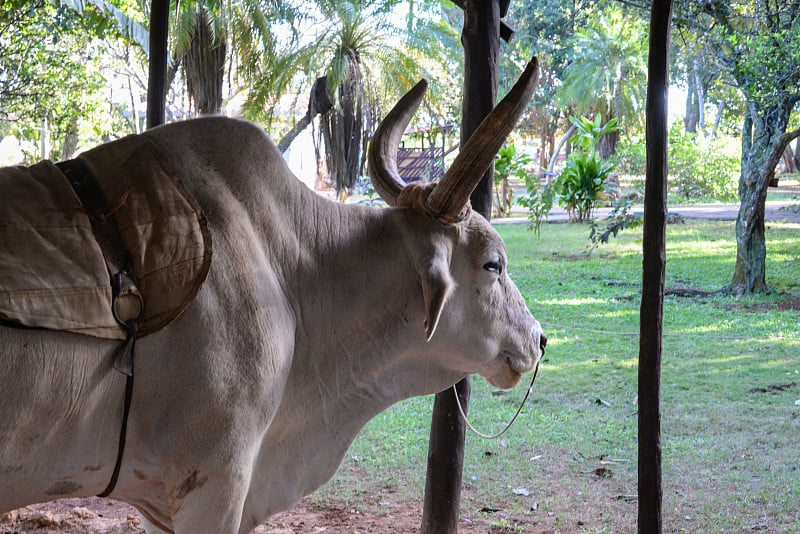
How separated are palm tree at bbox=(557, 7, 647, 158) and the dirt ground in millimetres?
28340

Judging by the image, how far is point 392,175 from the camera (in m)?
3.30

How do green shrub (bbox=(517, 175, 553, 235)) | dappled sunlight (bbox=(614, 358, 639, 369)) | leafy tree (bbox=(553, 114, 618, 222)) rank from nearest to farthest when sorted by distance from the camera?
dappled sunlight (bbox=(614, 358, 639, 369))
leafy tree (bbox=(553, 114, 618, 222))
green shrub (bbox=(517, 175, 553, 235))

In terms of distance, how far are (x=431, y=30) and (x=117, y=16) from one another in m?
8.51

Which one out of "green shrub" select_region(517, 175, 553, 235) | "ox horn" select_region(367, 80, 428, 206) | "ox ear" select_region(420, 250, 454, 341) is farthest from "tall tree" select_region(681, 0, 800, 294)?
"ox ear" select_region(420, 250, 454, 341)

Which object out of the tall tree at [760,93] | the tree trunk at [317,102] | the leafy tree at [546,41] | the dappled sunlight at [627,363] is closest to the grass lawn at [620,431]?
the dappled sunlight at [627,363]

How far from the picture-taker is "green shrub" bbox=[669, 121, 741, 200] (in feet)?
78.5

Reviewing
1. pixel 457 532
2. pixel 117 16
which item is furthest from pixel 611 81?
pixel 457 532

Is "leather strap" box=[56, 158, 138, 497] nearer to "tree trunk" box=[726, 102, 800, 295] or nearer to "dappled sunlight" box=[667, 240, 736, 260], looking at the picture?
"tree trunk" box=[726, 102, 800, 295]

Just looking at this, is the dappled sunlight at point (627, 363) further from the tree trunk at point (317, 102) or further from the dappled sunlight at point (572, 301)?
the tree trunk at point (317, 102)

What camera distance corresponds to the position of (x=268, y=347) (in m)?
2.47

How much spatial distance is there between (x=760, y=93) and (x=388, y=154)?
8.01m

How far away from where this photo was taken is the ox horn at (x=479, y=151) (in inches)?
108

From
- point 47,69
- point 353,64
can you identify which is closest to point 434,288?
point 47,69

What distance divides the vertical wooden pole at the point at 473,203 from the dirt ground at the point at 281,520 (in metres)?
0.46
